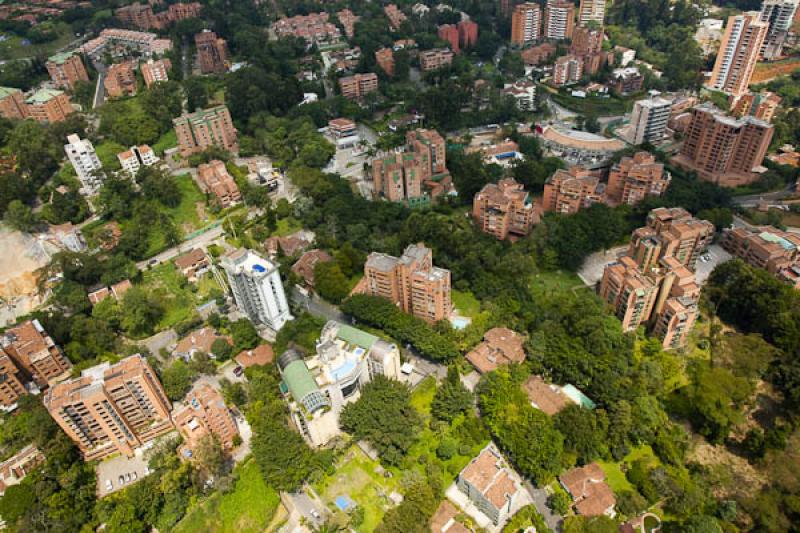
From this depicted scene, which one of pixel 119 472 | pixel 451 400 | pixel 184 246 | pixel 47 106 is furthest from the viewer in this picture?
pixel 47 106

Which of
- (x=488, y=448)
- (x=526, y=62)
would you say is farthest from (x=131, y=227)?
(x=526, y=62)

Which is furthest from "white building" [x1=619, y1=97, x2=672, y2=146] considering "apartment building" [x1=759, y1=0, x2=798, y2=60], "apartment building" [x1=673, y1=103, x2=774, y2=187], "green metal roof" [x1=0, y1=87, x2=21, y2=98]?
"green metal roof" [x1=0, y1=87, x2=21, y2=98]

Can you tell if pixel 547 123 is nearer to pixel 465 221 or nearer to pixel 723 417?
pixel 465 221

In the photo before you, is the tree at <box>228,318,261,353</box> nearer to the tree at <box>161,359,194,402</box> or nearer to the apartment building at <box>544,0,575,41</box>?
→ the tree at <box>161,359,194,402</box>

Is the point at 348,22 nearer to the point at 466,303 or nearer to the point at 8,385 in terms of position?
the point at 466,303

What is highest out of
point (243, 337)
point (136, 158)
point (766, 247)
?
point (136, 158)

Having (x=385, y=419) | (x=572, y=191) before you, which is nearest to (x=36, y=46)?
(x=572, y=191)

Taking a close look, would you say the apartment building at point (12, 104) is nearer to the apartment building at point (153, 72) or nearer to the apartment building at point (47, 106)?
the apartment building at point (47, 106)
